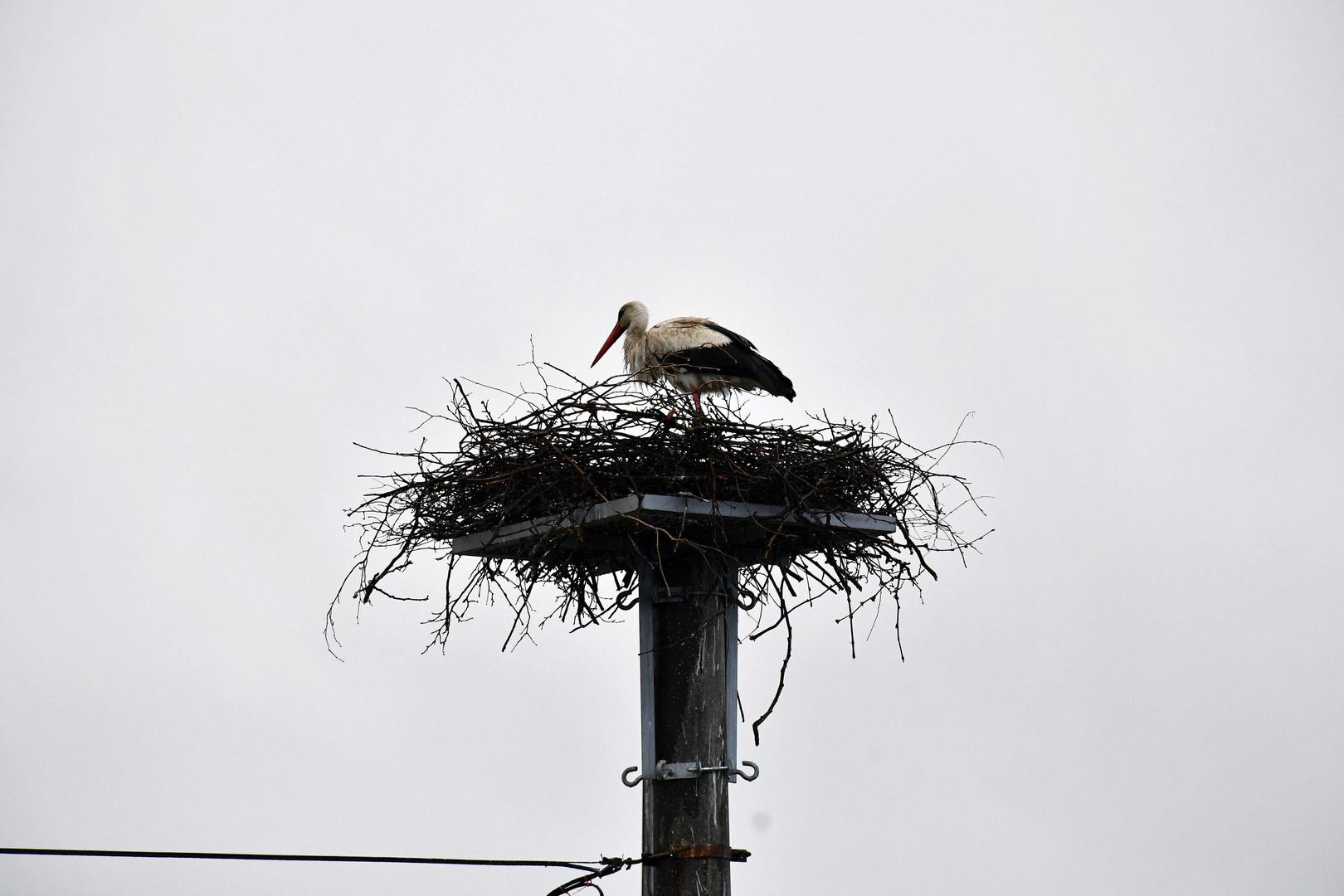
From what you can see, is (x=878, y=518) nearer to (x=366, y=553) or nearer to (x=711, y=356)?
(x=366, y=553)

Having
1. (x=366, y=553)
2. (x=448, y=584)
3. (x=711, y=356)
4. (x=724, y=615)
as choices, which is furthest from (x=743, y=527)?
(x=711, y=356)

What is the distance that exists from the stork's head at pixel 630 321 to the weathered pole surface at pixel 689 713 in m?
2.95

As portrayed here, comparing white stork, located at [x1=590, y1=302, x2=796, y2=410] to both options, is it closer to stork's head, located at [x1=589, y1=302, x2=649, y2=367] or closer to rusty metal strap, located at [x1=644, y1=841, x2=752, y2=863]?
stork's head, located at [x1=589, y1=302, x2=649, y2=367]

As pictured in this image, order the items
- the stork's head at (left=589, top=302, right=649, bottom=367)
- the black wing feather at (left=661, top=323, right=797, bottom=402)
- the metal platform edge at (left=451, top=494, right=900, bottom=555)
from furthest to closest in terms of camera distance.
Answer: the stork's head at (left=589, top=302, right=649, bottom=367) < the black wing feather at (left=661, top=323, right=797, bottom=402) < the metal platform edge at (left=451, top=494, right=900, bottom=555)

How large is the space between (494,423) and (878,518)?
1.15 meters

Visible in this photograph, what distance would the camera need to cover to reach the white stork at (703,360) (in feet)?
20.1

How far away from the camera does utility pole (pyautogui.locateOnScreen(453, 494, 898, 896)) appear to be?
3801 mm

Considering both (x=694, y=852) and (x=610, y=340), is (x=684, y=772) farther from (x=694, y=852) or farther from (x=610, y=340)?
(x=610, y=340)

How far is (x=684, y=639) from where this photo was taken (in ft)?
13.1

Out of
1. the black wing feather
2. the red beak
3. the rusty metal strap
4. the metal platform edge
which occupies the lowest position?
the rusty metal strap

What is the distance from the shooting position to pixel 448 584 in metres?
4.32

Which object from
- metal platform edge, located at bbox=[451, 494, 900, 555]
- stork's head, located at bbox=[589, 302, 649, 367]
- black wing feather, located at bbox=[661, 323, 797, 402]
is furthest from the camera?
stork's head, located at bbox=[589, 302, 649, 367]

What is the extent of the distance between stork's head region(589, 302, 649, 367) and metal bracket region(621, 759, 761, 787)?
327 centimetres

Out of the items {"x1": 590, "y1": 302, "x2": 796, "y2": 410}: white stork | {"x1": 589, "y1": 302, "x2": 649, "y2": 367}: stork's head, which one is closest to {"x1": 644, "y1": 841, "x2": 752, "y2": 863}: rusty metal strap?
{"x1": 590, "y1": 302, "x2": 796, "y2": 410}: white stork
